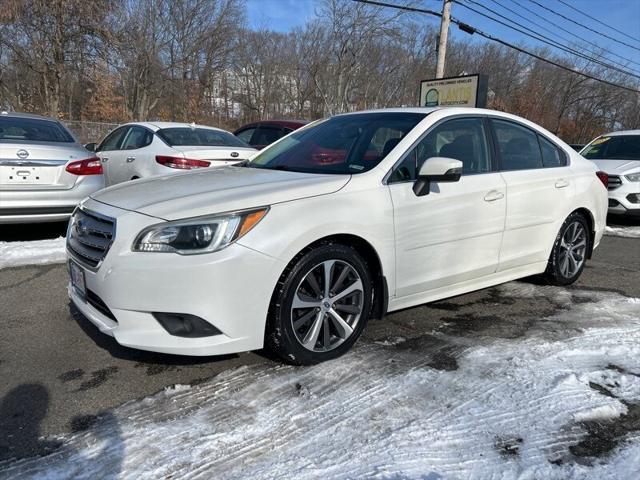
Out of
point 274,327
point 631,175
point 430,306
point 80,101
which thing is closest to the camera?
point 274,327

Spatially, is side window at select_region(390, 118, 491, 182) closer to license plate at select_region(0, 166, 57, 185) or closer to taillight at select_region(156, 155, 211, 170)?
taillight at select_region(156, 155, 211, 170)

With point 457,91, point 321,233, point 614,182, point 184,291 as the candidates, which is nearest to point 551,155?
point 321,233

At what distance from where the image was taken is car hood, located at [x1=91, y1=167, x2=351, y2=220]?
9.34 feet

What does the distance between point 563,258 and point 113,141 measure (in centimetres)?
706

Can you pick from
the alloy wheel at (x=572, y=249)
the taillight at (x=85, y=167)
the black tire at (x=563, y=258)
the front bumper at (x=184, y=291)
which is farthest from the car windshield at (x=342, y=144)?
the taillight at (x=85, y=167)

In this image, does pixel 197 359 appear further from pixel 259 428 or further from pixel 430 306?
pixel 430 306

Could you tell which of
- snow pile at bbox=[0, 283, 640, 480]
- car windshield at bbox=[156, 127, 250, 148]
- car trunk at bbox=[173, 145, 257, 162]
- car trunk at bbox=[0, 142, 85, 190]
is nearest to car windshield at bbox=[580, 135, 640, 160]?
car windshield at bbox=[156, 127, 250, 148]

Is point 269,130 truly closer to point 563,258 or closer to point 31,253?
point 31,253

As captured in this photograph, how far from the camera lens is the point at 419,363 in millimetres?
3244

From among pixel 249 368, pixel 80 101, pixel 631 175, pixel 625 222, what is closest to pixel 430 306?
pixel 249 368

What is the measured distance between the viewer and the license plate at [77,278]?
3092mm

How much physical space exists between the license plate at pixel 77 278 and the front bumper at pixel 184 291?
234 millimetres

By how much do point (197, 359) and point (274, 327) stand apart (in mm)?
665

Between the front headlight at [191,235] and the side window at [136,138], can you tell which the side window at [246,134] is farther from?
the front headlight at [191,235]
